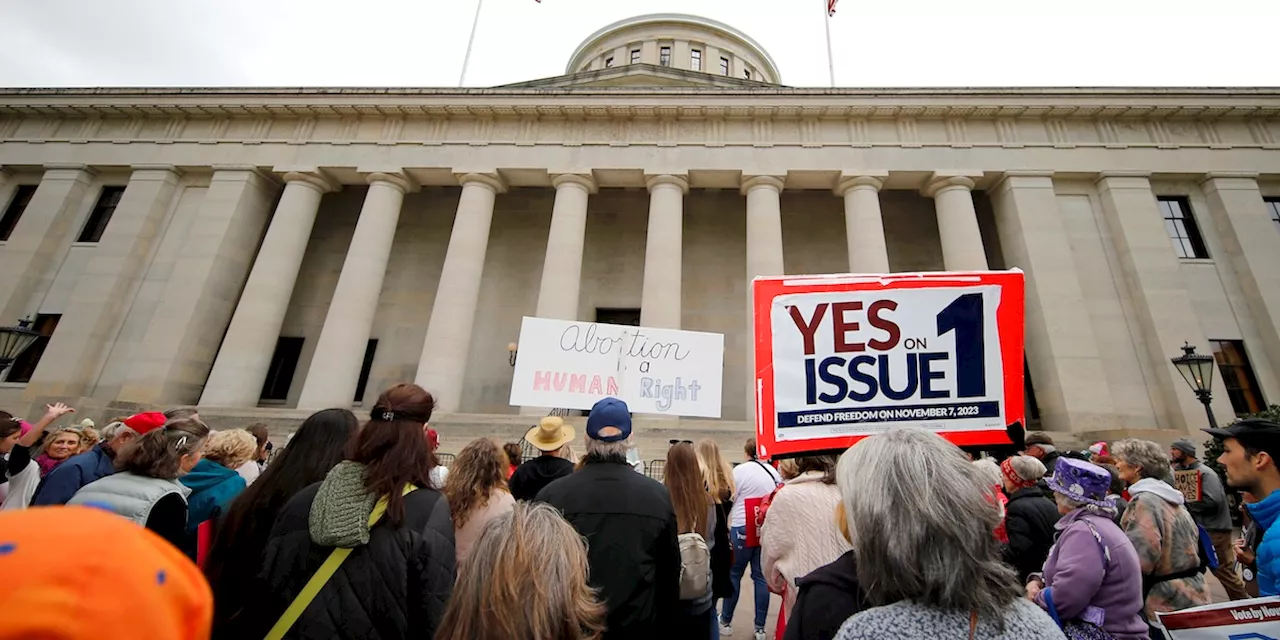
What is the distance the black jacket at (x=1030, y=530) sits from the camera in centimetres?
424

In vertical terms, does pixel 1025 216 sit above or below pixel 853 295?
above

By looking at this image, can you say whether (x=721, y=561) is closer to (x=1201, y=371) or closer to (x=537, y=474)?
(x=537, y=474)

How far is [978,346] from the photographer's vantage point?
4219 mm

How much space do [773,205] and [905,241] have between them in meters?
7.20

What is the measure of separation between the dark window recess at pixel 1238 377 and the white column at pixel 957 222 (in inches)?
293

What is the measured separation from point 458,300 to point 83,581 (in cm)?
1783

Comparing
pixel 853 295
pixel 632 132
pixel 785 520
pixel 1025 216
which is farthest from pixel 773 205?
pixel 785 520

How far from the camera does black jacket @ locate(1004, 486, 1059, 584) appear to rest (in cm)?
424

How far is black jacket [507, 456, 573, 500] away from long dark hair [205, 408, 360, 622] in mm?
1788

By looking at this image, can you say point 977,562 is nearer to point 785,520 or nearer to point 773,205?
point 785,520

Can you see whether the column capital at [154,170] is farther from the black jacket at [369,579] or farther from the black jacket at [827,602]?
the black jacket at [827,602]

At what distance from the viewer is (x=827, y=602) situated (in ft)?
6.24

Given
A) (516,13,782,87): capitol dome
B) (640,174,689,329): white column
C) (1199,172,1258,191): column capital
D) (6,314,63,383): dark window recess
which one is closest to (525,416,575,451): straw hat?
(640,174,689,329): white column

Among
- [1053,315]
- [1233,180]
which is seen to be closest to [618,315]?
[1053,315]
